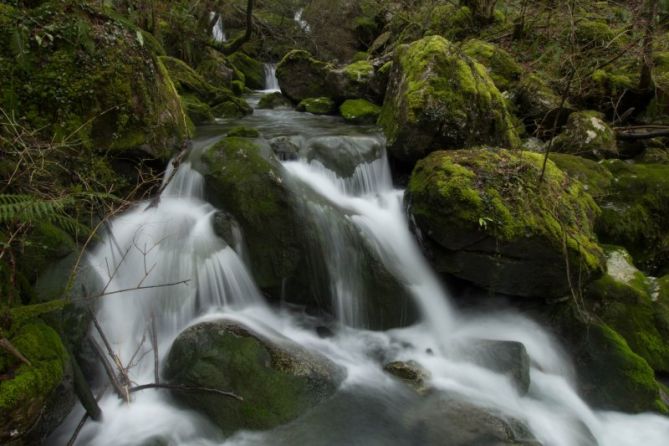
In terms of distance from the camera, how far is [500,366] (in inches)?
172

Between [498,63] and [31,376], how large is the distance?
10355mm

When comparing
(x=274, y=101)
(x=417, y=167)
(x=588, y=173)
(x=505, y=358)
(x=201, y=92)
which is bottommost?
(x=505, y=358)

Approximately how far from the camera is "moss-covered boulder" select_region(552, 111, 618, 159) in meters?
7.37

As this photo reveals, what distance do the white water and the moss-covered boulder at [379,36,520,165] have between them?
151 cm

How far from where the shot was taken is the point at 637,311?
5.11 m

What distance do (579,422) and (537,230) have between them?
1959mm

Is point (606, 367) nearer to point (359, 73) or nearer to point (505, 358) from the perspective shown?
point (505, 358)

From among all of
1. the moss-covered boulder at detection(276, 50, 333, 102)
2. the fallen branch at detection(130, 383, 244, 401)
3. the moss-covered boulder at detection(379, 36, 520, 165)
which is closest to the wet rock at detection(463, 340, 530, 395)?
the fallen branch at detection(130, 383, 244, 401)

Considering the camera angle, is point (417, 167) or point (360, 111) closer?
point (417, 167)

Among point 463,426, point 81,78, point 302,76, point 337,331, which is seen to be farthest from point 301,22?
point 463,426

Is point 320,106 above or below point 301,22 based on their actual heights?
below

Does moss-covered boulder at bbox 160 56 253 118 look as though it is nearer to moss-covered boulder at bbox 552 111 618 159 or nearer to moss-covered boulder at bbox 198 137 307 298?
moss-covered boulder at bbox 198 137 307 298

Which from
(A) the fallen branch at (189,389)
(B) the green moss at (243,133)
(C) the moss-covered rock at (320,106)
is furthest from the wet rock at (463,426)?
(C) the moss-covered rock at (320,106)

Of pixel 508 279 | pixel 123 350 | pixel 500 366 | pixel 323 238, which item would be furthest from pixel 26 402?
pixel 508 279
